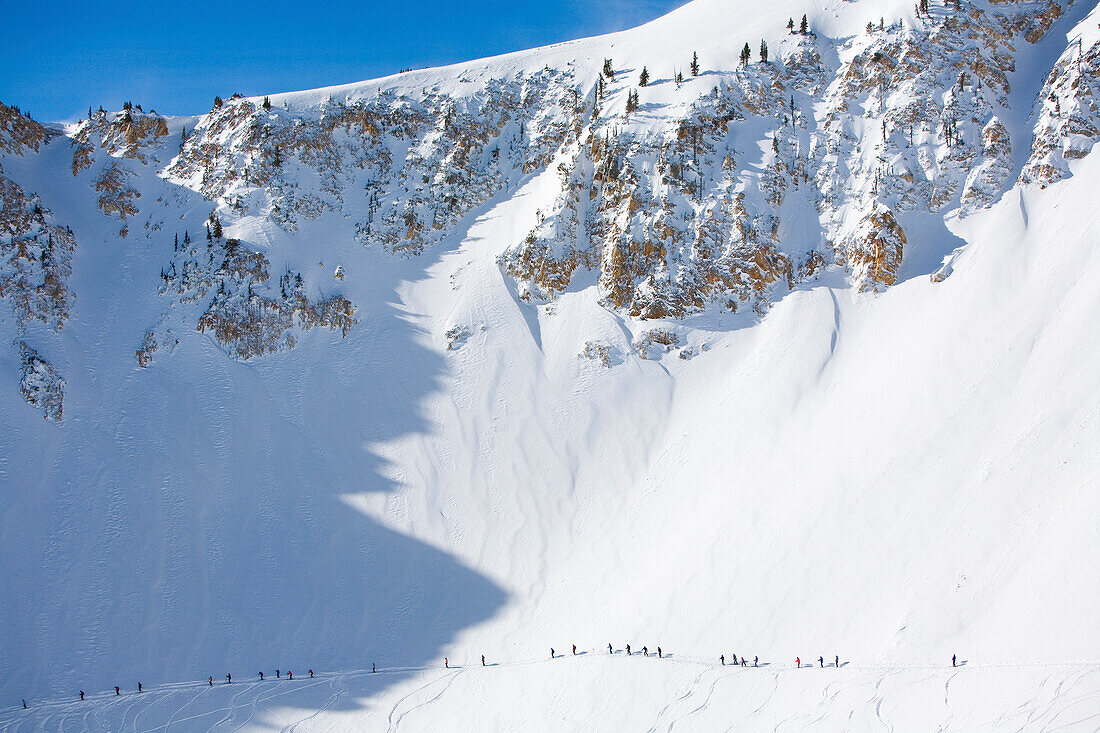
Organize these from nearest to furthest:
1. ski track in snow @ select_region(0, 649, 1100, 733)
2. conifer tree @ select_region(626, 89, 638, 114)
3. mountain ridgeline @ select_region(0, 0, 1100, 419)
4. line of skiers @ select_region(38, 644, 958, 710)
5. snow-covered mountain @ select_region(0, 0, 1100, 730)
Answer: ski track in snow @ select_region(0, 649, 1100, 733) → line of skiers @ select_region(38, 644, 958, 710) → snow-covered mountain @ select_region(0, 0, 1100, 730) → mountain ridgeline @ select_region(0, 0, 1100, 419) → conifer tree @ select_region(626, 89, 638, 114)

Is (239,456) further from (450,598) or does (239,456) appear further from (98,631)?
(450,598)

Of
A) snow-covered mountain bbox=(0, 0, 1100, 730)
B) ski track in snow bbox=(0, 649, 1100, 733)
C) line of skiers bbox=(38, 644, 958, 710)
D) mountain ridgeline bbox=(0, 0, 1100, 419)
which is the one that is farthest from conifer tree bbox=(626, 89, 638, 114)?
ski track in snow bbox=(0, 649, 1100, 733)

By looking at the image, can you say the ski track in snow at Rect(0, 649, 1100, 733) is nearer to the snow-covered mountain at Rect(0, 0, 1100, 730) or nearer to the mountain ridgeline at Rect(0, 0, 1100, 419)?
the snow-covered mountain at Rect(0, 0, 1100, 730)

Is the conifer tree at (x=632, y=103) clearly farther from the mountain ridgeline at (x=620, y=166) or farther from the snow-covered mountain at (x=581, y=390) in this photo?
the snow-covered mountain at (x=581, y=390)

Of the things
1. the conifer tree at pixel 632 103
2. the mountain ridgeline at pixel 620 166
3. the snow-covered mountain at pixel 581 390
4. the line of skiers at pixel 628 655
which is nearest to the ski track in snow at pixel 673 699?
the snow-covered mountain at pixel 581 390

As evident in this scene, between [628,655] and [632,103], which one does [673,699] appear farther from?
[632,103]

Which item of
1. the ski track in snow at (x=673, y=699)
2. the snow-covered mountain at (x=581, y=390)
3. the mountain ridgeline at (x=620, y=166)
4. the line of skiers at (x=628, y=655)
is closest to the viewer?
the ski track in snow at (x=673, y=699)

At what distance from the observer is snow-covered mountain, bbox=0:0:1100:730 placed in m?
35.6

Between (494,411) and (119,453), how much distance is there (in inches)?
1115

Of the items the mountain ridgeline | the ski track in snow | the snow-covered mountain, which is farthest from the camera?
the mountain ridgeline

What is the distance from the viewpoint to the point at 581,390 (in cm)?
5488

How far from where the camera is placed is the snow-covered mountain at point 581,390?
117 feet

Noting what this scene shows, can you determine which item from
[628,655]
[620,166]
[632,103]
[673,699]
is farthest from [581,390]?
[632,103]

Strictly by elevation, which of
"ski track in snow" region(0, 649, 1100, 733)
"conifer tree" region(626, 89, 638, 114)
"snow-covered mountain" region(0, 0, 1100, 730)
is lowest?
"ski track in snow" region(0, 649, 1100, 733)
